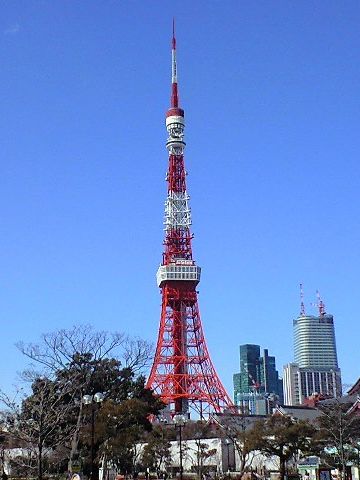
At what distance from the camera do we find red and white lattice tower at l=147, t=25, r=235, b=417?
219ft

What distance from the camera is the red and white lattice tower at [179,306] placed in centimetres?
6688

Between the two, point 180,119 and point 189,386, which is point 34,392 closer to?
point 189,386

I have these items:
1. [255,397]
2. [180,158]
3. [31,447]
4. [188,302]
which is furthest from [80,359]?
[255,397]

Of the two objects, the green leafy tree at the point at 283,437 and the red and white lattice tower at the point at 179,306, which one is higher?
the red and white lattice tower at the point at 179,306

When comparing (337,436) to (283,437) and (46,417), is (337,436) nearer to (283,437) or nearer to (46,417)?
(283,437)

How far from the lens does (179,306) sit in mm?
72312

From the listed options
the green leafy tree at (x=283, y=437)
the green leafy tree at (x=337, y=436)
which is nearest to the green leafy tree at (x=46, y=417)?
the green leafy tree at (x=283, y=437)

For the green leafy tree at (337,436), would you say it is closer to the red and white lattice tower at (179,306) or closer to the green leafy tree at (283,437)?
the green leafy tree at (283,437)

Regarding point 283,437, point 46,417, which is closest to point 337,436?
point 283,437

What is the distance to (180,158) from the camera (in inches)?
2982

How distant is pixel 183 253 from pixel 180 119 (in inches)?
603

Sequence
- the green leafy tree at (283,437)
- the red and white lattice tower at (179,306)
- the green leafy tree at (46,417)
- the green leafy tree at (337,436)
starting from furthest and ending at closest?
the red and white lattice tower at (179,306)
the green leafy tree at (283,437)
the green leafy tree at (337,436)
the green leafy tree at (46,417)

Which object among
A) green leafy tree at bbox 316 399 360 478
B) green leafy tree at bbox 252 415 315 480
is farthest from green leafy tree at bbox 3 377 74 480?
green leafy tree at bbox 316 399 360 478

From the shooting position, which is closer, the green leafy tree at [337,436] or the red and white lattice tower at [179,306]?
the green leafy tree at [337,436]
